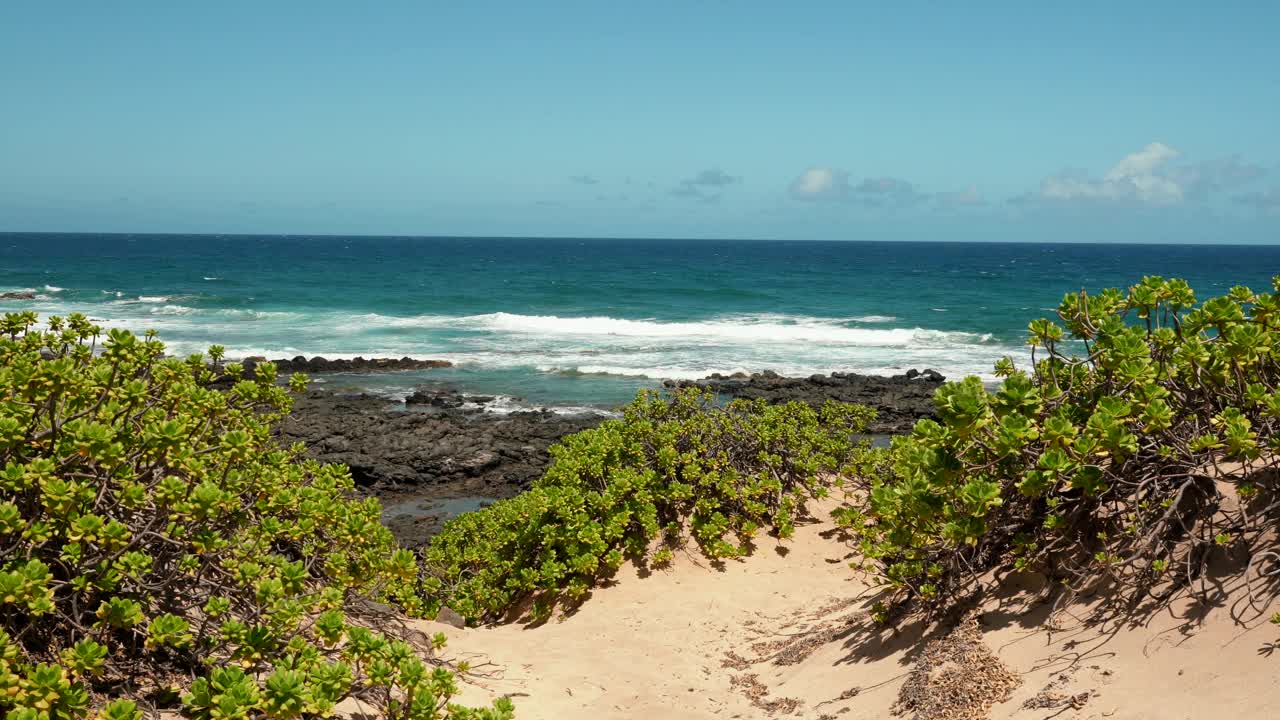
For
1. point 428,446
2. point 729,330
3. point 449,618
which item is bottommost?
point 428,446

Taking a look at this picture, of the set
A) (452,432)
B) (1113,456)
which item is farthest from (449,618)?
(452,432)

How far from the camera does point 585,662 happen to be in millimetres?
6957

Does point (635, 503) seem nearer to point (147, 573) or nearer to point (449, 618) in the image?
point (449, 618)

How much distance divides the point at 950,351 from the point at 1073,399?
94.0ft

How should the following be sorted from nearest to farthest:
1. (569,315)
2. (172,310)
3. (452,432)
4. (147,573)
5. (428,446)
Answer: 1. (147,573)
2. (428,446)
3. (452,432)
4. (172,310)
5. (569,315)

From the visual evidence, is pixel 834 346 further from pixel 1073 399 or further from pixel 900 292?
pixel 1073 399

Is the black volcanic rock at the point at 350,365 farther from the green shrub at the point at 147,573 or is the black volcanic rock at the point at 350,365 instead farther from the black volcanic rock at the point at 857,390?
the green shrub at the point at 147,573

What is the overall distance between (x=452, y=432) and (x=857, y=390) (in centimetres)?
1076

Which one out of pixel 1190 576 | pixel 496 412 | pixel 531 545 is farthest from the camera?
pixel 496 412

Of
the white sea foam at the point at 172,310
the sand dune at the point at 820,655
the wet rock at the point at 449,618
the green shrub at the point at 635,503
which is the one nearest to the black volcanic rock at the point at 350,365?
the white sea foam at the point at 172,310

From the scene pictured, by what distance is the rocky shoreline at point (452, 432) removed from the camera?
16.5 metres

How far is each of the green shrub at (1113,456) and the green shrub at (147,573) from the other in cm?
283

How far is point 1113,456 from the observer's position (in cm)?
521

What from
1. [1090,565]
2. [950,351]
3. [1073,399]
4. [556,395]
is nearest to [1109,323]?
[1073,399]
